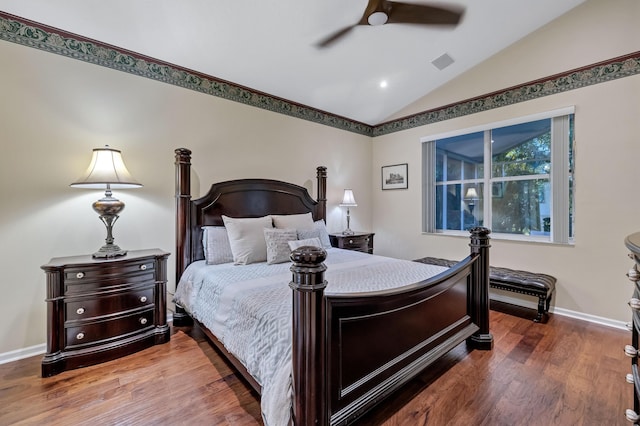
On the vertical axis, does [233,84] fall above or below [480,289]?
above

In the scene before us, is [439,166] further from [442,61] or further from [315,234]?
[315,234]

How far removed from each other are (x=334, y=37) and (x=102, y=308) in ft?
10.4

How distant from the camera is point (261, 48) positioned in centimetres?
295

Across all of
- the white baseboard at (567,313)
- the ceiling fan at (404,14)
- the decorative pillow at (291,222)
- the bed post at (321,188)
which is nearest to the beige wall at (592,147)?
→ the white baseboard at (567,313)

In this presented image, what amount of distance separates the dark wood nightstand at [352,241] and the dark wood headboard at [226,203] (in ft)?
1.32

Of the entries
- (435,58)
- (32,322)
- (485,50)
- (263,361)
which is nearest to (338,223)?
(435,58)

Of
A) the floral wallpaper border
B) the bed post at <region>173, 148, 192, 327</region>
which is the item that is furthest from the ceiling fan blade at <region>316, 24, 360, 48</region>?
the bed post at <region>173, 148, 192, 327</region>

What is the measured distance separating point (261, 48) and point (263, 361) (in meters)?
2.88

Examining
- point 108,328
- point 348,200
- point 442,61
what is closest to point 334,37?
point 442,61

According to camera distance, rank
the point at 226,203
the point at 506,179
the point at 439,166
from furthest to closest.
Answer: the point at 439,166 < the point at 506,179 < the point at 226,203

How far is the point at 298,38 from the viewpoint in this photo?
2.88 meters

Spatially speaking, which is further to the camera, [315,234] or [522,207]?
[522,207]

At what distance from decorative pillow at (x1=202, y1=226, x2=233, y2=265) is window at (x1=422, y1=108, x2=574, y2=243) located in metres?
3.04

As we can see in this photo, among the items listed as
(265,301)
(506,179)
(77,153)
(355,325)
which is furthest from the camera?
(506,179)
